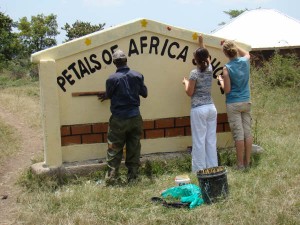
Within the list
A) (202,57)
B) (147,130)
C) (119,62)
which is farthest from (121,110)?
(202,57)

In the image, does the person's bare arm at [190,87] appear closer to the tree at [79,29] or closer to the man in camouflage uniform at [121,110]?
the man in camouflage uniform at [121,110]

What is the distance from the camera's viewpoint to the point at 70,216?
475 centimetres

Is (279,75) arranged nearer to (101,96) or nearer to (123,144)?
(101,96)

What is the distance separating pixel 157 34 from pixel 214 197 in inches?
102

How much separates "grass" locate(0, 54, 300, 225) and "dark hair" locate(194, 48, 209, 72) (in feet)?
4.71

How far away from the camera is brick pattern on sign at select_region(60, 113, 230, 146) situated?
624cm

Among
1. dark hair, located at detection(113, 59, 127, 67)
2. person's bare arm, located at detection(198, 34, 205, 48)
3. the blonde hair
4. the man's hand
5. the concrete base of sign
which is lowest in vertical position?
the concrete base of sign

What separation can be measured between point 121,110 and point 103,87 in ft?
2.21

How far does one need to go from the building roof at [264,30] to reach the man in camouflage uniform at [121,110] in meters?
16.2

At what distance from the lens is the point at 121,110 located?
5762 mm

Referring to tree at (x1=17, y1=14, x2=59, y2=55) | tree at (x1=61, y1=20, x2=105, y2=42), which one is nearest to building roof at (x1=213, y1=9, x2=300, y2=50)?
tree at (x1=61, y1=20, x2=105, y2=42)

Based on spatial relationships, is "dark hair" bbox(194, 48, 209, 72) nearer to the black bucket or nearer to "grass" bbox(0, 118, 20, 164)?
A: the black bucket

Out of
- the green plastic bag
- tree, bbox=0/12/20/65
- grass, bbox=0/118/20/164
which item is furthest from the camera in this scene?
tree, bbox=0/12/20/65

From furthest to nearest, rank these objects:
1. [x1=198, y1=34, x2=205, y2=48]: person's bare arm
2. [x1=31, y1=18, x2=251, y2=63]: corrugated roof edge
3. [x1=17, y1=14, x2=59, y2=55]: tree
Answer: [x1=17, y1=14, x2=59, y2=55]: tree, [x1=198, y1=34, x2=205, y2=48]: person's bare arm, [x1=31, y1=18, x2=251, y2=63]: corrugated roof edge
